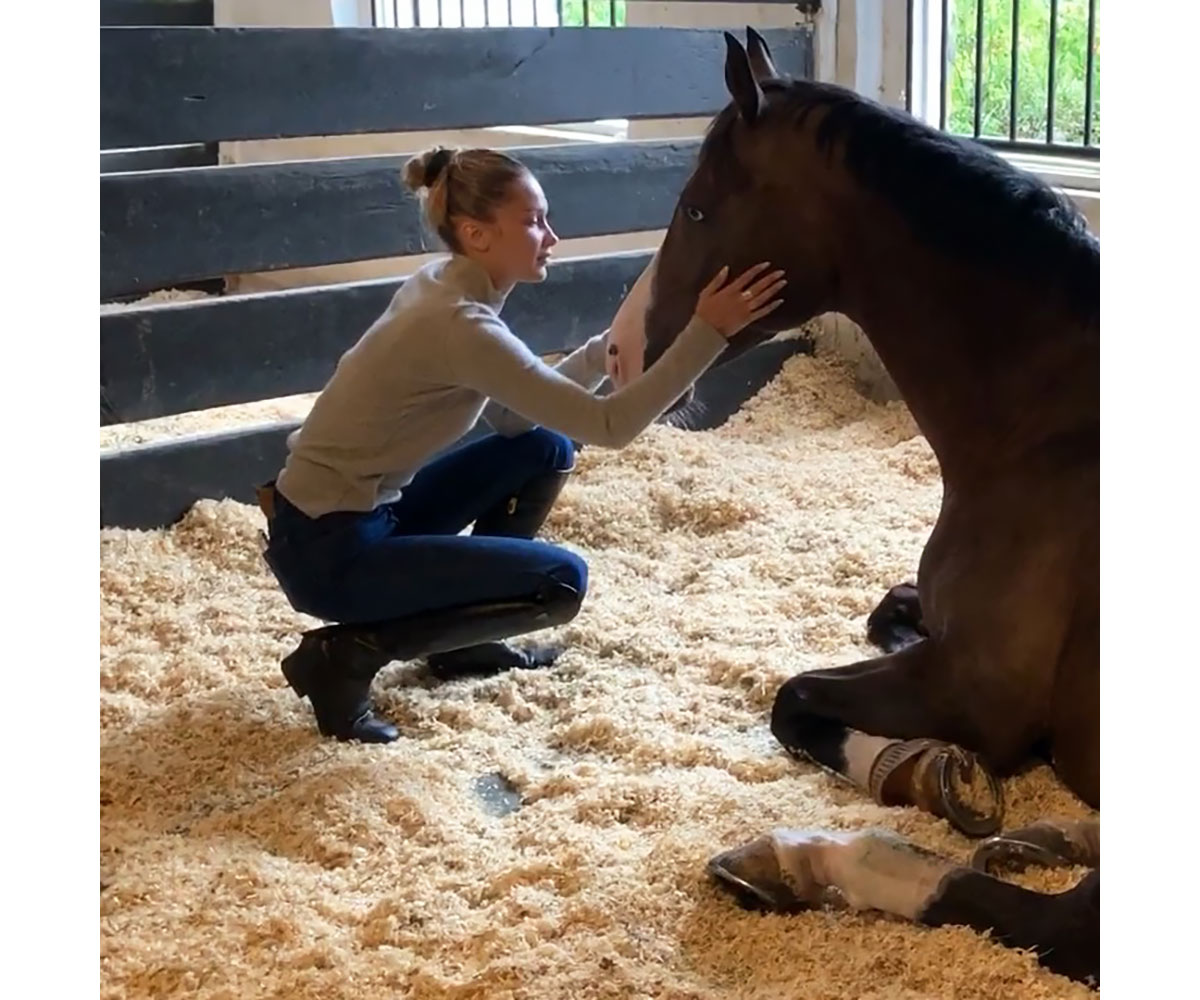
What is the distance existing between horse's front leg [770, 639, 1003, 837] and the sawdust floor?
0.04 m

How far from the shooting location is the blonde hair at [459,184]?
80.9 inches

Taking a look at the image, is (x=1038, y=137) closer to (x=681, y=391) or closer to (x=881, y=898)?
(x=681, y=391)

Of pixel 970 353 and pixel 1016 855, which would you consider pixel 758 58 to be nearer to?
pixel 970 353

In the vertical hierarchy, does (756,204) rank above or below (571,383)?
above

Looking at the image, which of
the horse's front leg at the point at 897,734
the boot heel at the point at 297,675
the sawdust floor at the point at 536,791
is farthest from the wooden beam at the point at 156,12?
the horse's front leg at the point at 897,734

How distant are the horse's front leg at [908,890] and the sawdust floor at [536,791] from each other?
0.08 ft

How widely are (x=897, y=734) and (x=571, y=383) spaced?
63 centimetres

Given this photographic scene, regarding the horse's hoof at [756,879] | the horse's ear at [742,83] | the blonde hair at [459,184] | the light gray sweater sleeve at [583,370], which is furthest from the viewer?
the light gray sweater sleeve at [583,370]

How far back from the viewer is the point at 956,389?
1.90 m

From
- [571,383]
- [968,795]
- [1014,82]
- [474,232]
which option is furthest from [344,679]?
[1014,82]

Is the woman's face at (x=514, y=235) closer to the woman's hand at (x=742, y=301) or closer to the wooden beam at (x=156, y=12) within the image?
the woman's hand at (x=742, y=301)

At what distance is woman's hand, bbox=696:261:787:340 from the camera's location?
198 cm

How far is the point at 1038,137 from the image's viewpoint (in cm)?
393
